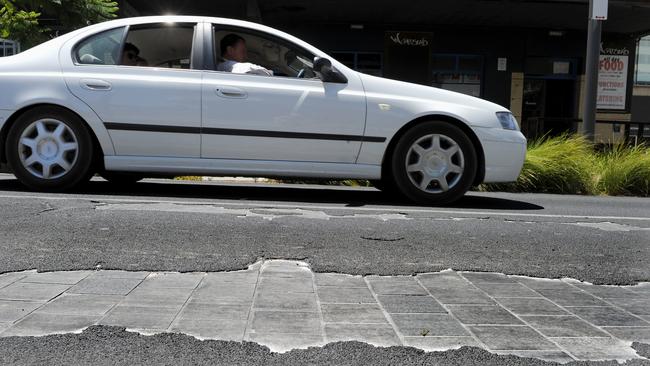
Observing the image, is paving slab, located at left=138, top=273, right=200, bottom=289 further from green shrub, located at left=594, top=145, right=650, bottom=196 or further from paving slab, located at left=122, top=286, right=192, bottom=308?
green shrub, located at left=594, top=145, right=650, bottom=196

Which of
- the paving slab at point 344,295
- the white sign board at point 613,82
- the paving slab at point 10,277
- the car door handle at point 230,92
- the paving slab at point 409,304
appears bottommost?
the paving slab at point 409,304

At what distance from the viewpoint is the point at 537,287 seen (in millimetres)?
3203

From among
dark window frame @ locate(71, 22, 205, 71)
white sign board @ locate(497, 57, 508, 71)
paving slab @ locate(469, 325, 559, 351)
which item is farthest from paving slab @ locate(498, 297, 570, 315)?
white sign board @ locate(497, 57, 508, 71)

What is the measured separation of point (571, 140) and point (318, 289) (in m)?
7.33

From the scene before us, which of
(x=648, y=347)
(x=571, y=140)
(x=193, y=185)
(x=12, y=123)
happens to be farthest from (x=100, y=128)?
(x=571, y=140)

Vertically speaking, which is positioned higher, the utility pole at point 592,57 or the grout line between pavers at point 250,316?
the utility pole at point 592,57

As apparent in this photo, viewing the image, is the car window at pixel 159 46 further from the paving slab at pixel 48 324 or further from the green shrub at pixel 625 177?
the green shrub at pixel 625 177

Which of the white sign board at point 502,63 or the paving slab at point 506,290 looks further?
the white sign board at point 502,63

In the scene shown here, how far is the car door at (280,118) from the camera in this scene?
546cm

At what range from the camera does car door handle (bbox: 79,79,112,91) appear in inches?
213

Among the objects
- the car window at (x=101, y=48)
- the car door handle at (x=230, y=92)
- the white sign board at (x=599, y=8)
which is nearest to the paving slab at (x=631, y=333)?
the car door handle at (x=230, y=92)

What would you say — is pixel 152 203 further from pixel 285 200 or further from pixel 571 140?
pixel 571 140

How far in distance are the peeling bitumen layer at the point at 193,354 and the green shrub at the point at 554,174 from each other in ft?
19.6

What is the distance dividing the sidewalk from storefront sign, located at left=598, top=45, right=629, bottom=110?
16768 mm
